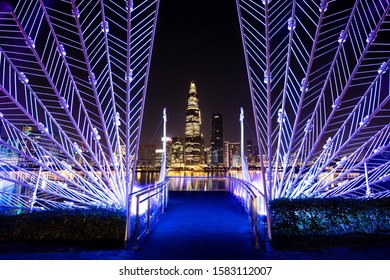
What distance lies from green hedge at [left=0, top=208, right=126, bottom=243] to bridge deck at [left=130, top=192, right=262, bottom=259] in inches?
32.6

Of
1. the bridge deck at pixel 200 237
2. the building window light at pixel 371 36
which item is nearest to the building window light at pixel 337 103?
the building window light at pixel 371 36

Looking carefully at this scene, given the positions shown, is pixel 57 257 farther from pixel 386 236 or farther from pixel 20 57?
pixel 386 236

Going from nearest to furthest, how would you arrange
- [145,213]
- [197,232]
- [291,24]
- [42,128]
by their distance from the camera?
1. [291,24]
2. [197,232]
3. [145,213]
4. [42,128]

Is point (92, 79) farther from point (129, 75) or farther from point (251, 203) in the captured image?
point (251, 203)

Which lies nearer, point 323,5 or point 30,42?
point 323,5

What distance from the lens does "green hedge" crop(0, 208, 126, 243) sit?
6.72 meters

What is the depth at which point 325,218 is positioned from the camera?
689 cm

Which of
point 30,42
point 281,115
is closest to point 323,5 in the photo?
point 281,115

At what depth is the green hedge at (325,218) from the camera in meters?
6.81

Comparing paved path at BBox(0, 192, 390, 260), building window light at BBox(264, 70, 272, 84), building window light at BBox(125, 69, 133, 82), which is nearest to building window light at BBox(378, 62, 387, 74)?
building window light at BBox(264, 70, 272, 84)

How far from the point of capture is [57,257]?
5707 mm

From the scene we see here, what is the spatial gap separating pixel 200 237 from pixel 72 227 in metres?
3.13

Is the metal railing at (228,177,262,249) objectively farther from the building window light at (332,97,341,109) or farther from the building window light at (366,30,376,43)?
the building window light at (366,30,376,43)
